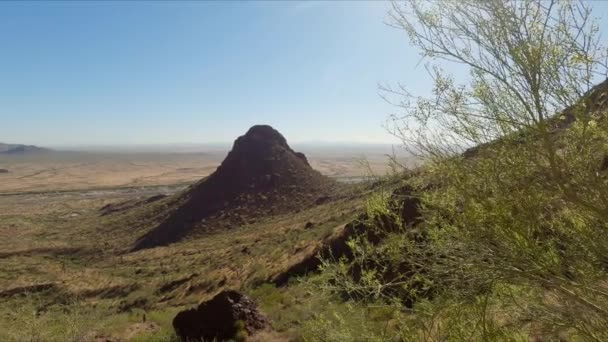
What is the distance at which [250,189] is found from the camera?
44469 millimetres

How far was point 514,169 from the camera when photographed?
407 cm

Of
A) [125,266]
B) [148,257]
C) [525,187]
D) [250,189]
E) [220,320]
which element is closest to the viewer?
[525,187]

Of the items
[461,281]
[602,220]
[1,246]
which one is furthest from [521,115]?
[1,246]

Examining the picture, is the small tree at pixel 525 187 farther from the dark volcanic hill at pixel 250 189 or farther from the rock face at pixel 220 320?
the dark volcanic hill at pixel 250 189

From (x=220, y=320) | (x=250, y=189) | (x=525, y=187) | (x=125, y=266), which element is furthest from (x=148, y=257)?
(x=525, y=187)

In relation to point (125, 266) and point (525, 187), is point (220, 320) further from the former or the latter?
point (125, 266)

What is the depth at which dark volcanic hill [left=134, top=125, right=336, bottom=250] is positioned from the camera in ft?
133

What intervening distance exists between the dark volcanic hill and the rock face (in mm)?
27652

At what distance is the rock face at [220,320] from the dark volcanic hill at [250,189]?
90.7ft

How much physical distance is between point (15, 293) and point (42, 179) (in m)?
114

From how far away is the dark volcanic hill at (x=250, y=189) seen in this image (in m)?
40.7

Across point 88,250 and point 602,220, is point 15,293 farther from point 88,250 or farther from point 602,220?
point 602,220

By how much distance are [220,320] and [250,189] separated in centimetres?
3357

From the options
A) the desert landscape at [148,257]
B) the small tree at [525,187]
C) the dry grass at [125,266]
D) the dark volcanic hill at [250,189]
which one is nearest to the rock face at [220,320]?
A: the desert landscape at [148,257]
